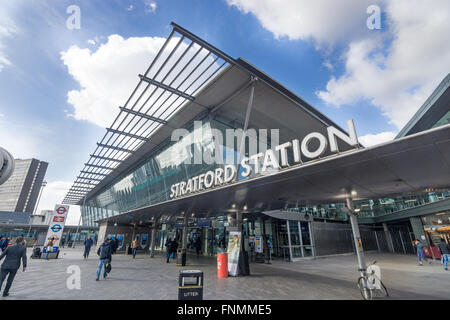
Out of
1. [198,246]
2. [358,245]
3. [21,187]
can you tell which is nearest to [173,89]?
[358,245]

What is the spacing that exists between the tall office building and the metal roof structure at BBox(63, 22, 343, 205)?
129 metres

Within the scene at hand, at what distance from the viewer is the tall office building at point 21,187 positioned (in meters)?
111

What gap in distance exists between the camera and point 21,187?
365 ft

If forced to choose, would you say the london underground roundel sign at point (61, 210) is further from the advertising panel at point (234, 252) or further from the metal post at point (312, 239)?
the metal post at point (312, 239)

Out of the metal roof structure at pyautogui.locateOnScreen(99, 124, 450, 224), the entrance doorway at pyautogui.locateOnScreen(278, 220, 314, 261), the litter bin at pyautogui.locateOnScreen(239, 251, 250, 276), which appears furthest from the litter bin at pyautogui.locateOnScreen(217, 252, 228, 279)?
the entrance doorway at pyautogui.locateOnScreen(278, 220, 314, 261)

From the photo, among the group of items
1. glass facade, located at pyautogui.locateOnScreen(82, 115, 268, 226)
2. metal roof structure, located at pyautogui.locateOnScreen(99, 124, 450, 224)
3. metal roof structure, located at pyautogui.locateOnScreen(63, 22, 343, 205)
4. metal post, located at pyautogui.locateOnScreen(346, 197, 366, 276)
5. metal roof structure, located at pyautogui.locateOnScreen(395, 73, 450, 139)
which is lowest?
metal post, located at pyautogui.locateOnScreen(346, 197, 366, 276)

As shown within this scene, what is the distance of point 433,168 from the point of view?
22.2 ft

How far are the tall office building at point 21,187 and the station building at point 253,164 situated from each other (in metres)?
117

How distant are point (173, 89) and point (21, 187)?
144m

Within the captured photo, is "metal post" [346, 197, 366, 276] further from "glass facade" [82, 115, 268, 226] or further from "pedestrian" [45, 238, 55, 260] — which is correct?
"pedestrian" [45, 238, 55, 260]

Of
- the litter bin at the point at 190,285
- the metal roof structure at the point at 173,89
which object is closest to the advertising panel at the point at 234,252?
the litter bin at the point at 190,285

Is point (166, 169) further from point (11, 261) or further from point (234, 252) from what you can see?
point (11, 261)

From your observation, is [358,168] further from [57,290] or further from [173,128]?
[173,128]

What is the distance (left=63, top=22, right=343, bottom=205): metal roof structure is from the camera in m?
10.6
